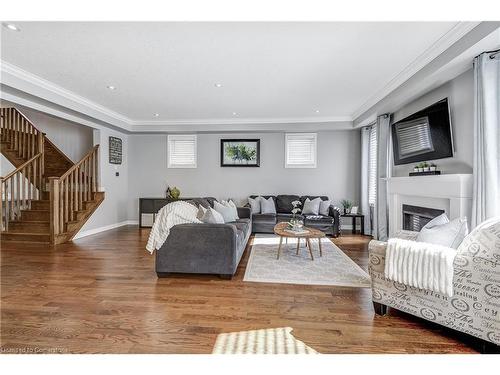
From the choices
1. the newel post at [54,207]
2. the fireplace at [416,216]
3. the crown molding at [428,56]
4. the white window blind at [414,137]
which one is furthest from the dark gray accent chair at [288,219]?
the newel post at [54,207]

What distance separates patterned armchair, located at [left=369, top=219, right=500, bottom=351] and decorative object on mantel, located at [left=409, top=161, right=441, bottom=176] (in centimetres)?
195

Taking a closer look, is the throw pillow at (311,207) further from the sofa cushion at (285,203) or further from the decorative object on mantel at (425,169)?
the decorative object on mantel at (425,169)

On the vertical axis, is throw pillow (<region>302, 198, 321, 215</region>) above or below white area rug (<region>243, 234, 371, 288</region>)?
above

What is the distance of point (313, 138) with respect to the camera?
6844 mm

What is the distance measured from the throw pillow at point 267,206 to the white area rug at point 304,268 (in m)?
1.70

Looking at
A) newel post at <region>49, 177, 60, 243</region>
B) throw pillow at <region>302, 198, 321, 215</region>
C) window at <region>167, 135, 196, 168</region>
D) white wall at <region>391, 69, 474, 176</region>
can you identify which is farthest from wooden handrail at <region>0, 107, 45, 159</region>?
white wall at <region>391, 69, 474, 176</region>

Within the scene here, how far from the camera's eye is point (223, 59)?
3314mm

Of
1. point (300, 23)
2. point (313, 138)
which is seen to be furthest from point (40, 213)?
point (313, 138)

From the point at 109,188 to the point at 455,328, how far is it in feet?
23.0

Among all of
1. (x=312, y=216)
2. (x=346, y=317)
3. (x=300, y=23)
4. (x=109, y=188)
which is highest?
(x=300, y=23)

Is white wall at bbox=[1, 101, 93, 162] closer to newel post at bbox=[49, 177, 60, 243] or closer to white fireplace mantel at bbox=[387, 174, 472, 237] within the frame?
newel post at bbox=[49, 177, 60, 243]

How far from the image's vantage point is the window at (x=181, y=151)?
23.5 ft

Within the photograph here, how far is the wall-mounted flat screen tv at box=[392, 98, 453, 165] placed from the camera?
351 cm
